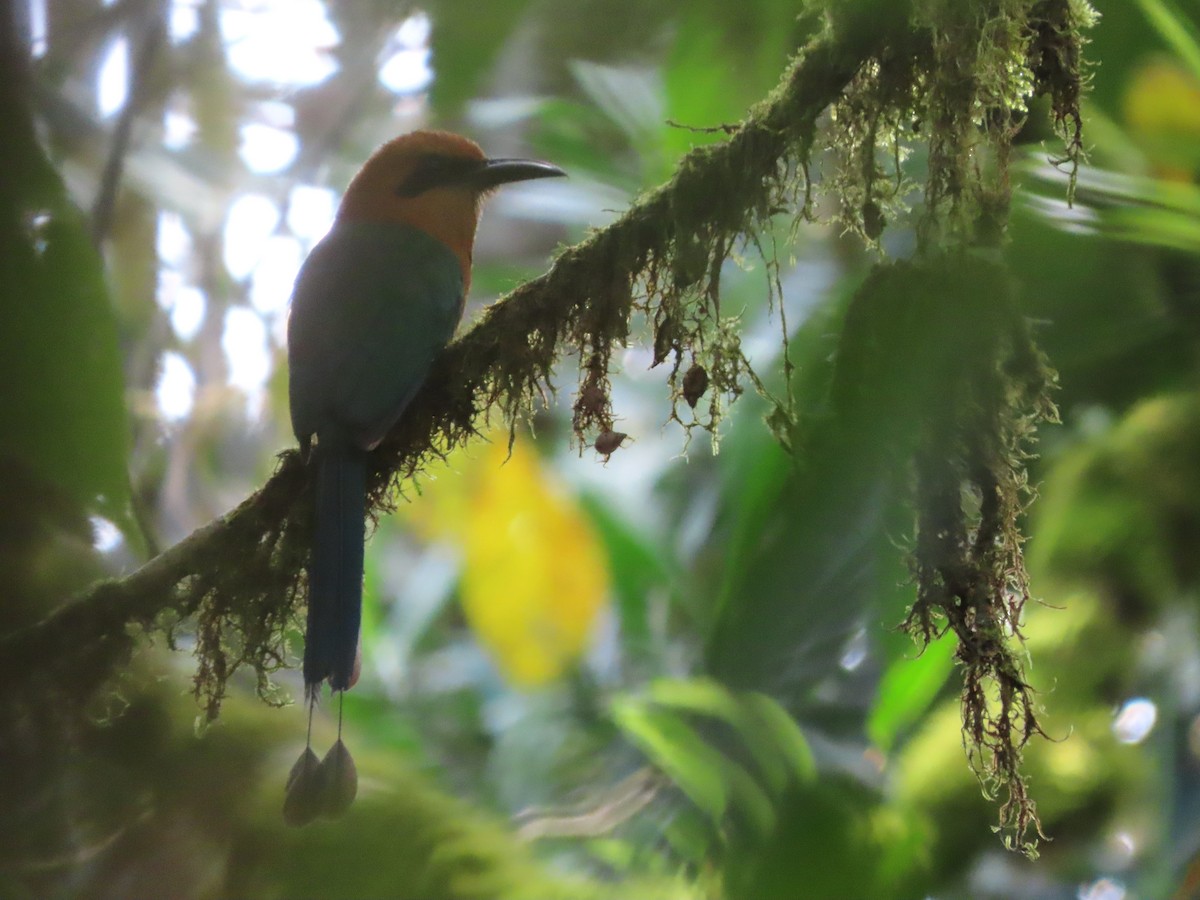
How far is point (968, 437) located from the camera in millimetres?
1209

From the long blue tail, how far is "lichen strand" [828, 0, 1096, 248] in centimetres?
91

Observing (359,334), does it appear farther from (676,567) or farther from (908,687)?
(676,567)

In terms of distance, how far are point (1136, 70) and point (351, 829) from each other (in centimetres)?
178

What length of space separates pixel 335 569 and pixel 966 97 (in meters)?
1.17

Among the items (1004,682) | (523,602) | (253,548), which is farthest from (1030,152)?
(523,602)

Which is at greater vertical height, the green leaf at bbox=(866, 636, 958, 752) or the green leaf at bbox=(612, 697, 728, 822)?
the green leaf at bbox=(866, 636, 958, 752)

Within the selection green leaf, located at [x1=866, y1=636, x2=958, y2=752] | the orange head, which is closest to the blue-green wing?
the orange head

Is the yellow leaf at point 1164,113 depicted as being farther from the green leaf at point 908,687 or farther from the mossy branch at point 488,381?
the green leaf at point 908,687

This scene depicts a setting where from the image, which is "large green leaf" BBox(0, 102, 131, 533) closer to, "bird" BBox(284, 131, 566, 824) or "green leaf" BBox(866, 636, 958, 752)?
"bird" BBox(284, 131, 566, 824)

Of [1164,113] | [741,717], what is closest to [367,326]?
[741,717]

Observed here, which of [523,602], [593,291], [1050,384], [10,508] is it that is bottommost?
[10,508]

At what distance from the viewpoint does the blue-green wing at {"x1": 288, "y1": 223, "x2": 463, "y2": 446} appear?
1.69m

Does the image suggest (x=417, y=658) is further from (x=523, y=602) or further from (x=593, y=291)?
(x=593, y=291)

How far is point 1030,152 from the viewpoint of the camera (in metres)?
1.71
